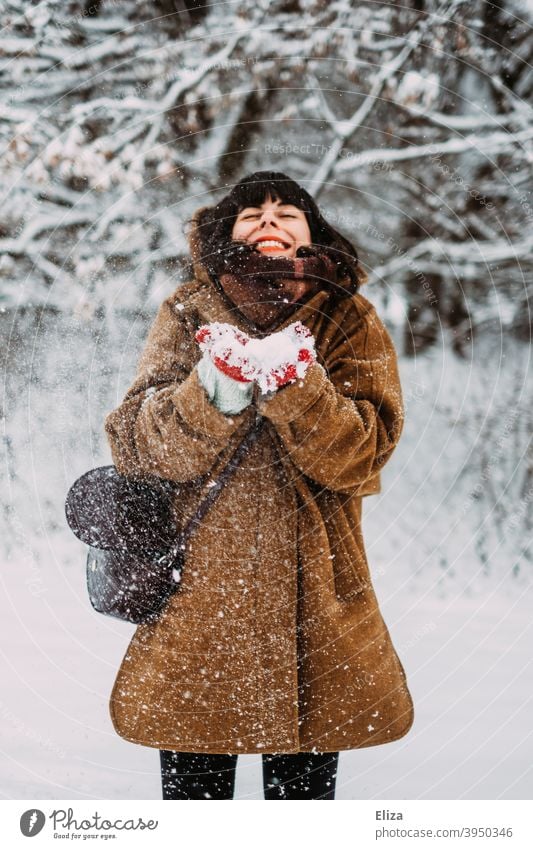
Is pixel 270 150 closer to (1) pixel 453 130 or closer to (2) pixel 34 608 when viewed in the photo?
(1) pixel 453 130

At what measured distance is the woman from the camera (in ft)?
3.14

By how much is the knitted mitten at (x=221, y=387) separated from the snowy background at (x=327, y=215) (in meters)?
0.28

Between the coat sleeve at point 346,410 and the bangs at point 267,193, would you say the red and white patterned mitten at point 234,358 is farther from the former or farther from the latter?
the bangs at point 267,193

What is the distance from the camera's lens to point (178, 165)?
1183 mm

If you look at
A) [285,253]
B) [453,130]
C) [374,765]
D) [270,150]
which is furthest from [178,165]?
[374,765]

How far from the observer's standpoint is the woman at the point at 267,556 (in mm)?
958

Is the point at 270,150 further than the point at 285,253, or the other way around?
the point at 270,150

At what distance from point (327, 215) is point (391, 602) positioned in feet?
1.79

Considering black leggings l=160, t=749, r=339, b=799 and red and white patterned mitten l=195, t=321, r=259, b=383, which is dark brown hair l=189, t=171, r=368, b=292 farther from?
black leggings l=160, t=749, r=339, b=799

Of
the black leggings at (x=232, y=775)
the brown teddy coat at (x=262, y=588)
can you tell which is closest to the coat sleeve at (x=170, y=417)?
the brown teddy coat at (x=262, y=588)

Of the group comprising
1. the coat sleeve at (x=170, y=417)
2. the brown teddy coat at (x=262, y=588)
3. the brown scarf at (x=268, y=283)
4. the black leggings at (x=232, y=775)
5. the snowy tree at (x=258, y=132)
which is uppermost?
the snowy tree at (x=258, y=132)

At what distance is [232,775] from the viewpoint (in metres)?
1.02

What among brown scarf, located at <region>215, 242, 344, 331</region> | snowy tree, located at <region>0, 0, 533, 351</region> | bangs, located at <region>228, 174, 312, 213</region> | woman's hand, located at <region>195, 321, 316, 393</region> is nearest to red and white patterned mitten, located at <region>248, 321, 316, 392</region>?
woman's hand, located at <region>195, 321, 316, 393</region>
